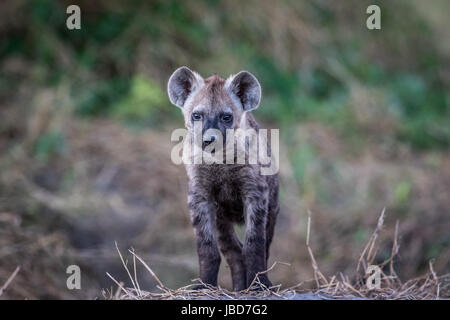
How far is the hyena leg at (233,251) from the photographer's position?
6.10 meters

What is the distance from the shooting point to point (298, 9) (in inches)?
536

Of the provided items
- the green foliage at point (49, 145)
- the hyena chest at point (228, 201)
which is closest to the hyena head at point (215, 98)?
the hyena chest at point (228, 201)

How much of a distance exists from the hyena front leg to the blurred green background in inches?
138

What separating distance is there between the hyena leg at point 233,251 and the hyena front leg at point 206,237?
1.27 feet

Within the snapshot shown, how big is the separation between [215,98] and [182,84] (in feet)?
1.34

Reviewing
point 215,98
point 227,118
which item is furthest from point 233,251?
point 215,98

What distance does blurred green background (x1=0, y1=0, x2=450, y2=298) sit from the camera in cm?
975

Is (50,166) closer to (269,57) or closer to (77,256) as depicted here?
(77,256)

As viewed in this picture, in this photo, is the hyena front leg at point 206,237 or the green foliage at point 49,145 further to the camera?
the green foliage at point 49,145

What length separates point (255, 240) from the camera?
5.62 m

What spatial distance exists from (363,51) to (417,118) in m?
2.02

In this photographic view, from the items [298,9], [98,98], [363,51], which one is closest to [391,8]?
[363,51]

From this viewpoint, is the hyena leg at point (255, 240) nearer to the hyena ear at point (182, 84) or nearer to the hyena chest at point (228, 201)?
the hyena chest at point (228, 201)

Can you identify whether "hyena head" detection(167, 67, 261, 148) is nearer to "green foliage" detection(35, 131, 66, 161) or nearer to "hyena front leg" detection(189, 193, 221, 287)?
"hyena front leg" detection(189, 193, 221, 287)
